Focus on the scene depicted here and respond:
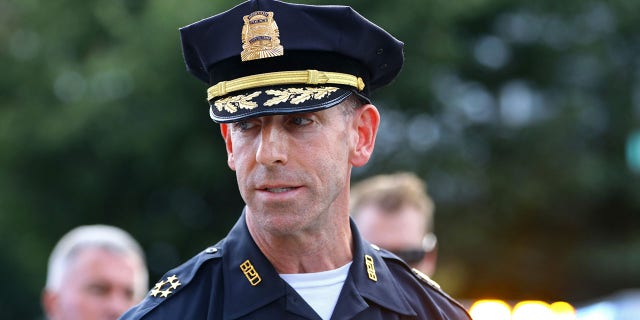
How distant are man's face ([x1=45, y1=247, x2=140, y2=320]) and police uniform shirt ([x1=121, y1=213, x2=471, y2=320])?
229 cm

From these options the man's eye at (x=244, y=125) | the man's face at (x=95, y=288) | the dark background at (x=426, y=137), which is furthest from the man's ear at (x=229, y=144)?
the dark background at (x=426, y=137)

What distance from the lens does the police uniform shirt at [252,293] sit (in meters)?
3.52

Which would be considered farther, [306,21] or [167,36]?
[167,36]

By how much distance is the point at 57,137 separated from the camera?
604 inches

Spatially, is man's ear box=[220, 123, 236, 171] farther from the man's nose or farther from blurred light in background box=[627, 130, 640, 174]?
blurred light in background box=[627, 130, 640, 174]

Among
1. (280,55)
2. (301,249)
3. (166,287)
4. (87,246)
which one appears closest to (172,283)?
(166,287)

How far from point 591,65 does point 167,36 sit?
23.5 ft

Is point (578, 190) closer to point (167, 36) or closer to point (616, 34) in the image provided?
point (616, 34)

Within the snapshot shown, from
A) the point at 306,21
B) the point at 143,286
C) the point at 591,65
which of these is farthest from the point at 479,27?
the point at 306,21

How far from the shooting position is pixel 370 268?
3.85 m

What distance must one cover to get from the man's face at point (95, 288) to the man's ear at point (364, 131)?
2.45 m

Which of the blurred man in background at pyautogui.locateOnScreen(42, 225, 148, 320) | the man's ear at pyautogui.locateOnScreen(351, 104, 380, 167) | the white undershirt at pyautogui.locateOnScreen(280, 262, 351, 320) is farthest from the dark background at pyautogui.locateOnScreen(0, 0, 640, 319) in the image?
the white undershirt at pyautogui.locateOnScreen(280, 262, 351, 320)

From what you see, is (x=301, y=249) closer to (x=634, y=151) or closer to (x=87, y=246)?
(x=87, y=246)

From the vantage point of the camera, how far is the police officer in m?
3.51
